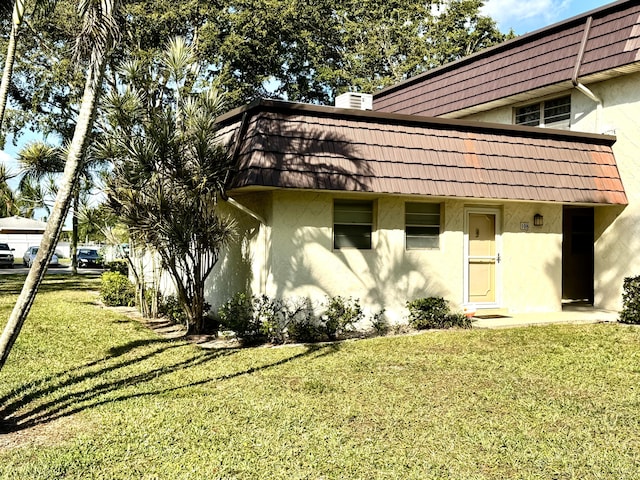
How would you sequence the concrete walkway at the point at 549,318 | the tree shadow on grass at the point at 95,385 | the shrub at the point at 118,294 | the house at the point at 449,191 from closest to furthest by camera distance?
1. the tree shadow on grass at the point at 95,385
2. the house at the point at 449,191
3. the concrete walkway at the point at 549,318
4. the shrub at the point at 118,294

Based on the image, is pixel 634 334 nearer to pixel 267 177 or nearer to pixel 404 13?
pixel 267 177

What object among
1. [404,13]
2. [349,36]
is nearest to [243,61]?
[349,36]

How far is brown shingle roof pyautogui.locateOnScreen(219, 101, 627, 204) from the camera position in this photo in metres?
9.12

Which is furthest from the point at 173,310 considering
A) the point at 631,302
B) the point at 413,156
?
the point at 631,302

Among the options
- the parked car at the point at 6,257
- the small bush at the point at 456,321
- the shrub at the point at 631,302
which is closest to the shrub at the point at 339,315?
the small bush at the point at 456,321

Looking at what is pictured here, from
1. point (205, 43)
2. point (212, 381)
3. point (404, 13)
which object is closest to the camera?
point (212, 381)

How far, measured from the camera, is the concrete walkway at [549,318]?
10.3 m

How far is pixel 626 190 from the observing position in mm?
11594

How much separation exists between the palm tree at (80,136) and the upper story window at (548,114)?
10637mm

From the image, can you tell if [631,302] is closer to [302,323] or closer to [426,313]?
[426,313]

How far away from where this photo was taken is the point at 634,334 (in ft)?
30.7

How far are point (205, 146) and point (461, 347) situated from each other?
4956 millimetres

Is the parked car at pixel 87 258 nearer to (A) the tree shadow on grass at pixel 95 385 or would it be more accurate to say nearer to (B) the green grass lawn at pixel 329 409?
(B) the green grass lawn at pixel 329 409

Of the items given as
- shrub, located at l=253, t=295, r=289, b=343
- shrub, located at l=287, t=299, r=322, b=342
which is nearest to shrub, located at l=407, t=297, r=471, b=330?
shrub, located at l=287, t=299, r=322, b=342
